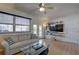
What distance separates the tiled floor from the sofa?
39 centimetres

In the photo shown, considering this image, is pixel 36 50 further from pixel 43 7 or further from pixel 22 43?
pixel 43 7

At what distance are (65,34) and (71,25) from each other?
0.82ft

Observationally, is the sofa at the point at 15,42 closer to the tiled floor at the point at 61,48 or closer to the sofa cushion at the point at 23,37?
the sofa cushion at the point at 23,37

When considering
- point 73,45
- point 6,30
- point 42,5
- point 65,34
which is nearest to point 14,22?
point 6,30

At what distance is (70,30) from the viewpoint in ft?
6.82

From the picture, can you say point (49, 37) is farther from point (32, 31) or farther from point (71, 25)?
point (71, 25)

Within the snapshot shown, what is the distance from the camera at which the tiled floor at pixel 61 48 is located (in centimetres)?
197

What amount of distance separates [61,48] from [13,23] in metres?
1.24

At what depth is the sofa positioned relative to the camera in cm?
188

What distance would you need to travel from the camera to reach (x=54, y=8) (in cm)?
206

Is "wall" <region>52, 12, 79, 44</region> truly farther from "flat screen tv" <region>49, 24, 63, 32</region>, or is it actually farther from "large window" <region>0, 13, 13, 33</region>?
"large window" <region>0, 13, 13, 33</region>

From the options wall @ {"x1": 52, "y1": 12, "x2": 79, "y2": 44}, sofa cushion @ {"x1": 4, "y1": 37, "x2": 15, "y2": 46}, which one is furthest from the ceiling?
sofa cushion @ {"x1": 4, "y1": 37, "x2": 15, "y2": 46}

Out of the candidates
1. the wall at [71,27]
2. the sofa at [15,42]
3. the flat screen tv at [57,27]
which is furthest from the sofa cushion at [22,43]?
the wall at [71,27]

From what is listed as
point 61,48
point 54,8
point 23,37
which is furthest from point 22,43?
point 54,8
